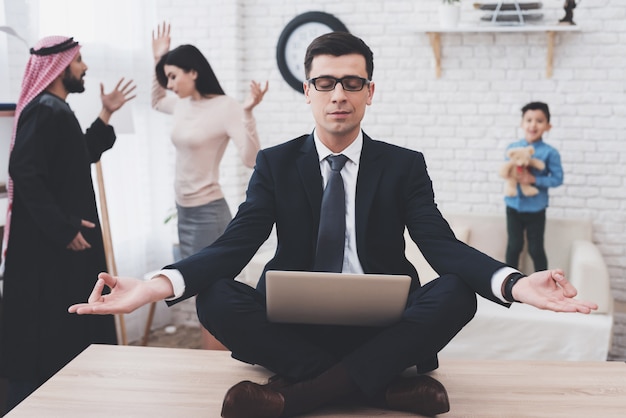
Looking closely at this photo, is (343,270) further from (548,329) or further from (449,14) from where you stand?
(449,14)

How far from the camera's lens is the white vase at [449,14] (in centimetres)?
398

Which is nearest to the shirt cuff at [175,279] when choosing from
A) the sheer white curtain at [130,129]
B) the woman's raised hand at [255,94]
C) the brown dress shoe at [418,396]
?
the brown dress shoe at [418,396]

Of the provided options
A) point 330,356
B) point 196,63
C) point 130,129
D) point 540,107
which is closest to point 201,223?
point 130,129

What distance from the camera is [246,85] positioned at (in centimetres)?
458

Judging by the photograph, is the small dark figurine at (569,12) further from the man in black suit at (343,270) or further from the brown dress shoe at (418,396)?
the brown dress shoe at (418,396)

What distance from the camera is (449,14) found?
3.99m

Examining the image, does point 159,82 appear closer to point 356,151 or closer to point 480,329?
point 356,151

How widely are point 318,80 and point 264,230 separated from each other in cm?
44

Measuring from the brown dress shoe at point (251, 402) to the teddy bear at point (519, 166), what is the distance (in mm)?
2380

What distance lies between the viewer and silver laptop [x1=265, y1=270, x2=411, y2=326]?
5.45 ft

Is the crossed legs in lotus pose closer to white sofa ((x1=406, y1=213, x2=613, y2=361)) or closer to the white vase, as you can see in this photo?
white sofa ((x1=406, y1=213, x2=613, y2=361))

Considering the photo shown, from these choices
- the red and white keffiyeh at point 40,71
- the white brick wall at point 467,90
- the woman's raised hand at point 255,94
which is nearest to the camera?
the red and white keffiyeh at point 40,71

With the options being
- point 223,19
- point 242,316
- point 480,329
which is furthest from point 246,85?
point 242,316

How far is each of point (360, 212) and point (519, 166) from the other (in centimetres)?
206
